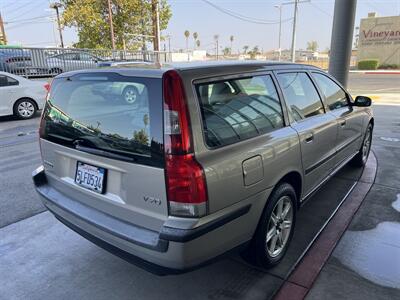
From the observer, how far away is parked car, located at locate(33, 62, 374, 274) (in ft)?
6.52

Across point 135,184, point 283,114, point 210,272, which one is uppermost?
point 283,114

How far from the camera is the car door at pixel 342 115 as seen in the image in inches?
148

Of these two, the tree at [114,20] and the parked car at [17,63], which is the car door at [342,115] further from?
the tree at [114,20]

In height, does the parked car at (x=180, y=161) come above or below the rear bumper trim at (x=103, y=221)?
above

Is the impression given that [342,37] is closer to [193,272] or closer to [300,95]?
[300,95]

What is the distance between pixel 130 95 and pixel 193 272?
5.06ft

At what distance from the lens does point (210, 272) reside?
9.08ft

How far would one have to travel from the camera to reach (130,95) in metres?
2.26

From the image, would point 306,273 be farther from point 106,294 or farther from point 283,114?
point 106,294

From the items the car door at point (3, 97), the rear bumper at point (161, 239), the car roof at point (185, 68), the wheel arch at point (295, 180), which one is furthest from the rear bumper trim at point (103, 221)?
the car door at point (3, 97)

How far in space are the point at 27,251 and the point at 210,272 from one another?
5.59 ft

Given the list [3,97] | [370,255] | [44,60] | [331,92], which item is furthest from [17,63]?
[370,255]

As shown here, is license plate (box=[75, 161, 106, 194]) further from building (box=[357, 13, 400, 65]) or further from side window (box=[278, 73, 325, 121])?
building (box=[357, 13, 400, 65])

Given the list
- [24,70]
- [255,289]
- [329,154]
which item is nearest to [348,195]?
[329,154]
